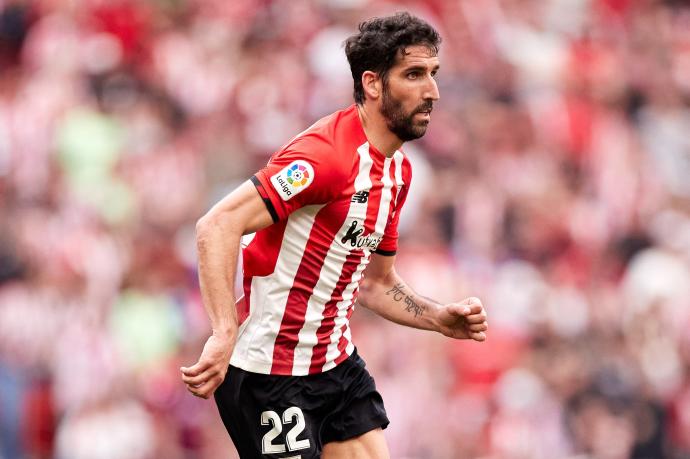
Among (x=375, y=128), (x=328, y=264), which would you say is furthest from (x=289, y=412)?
(x=375, y=128)

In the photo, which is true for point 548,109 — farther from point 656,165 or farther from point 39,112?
point 39,112

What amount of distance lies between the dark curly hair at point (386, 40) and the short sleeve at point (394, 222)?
378 millimetres

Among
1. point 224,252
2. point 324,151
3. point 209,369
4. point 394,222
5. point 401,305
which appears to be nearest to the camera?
point 209,369

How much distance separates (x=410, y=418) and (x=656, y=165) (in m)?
4.34

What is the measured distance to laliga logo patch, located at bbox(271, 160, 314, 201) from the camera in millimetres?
5113

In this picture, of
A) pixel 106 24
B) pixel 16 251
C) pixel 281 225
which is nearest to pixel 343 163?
pixel 281 225

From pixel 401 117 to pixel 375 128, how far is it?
0.13 metres

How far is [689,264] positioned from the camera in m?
11.6

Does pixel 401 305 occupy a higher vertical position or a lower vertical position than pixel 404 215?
lower

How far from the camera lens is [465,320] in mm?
5629

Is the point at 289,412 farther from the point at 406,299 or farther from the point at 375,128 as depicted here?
the point at 375,128

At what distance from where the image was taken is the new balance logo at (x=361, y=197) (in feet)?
17.5

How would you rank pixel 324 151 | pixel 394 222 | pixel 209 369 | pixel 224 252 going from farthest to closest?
pixel 394 222
pixel 324 151
pixel 224 252
pixel 209 369

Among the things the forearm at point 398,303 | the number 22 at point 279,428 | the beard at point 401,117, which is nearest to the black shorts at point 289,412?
the number 22 at point 279,428
